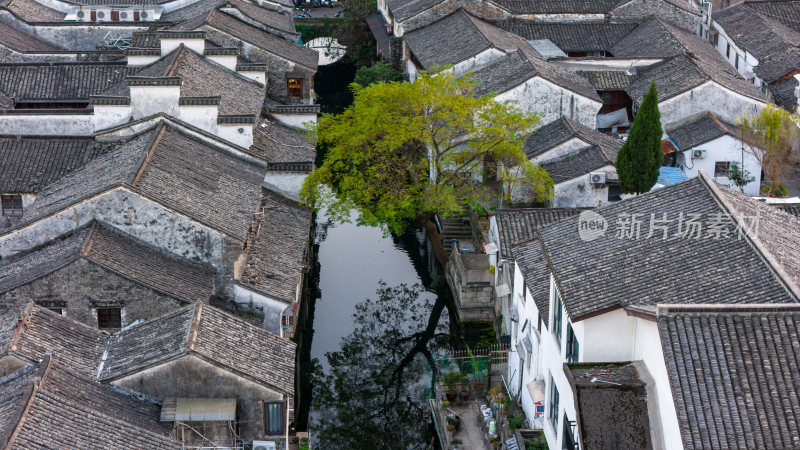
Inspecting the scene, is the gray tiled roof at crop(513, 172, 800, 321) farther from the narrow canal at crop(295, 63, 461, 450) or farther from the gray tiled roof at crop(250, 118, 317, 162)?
the gray tiled roof at crop(250, 118, 317, 162)

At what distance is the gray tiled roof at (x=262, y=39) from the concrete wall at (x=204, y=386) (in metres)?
32.3

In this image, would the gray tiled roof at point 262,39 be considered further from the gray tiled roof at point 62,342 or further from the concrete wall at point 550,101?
the gray tiled roof at point 62,342

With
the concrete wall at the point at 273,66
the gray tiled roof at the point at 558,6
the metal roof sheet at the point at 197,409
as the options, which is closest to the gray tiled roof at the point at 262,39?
the concrete wall at the point at 273,66

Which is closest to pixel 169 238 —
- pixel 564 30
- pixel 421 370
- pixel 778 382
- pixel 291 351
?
pixel 291 351

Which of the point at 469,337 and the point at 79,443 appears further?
the point at 469,337

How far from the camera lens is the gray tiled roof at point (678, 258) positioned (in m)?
29.3

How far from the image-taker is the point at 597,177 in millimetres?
51781

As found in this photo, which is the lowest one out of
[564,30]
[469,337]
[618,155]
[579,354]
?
[579,354]

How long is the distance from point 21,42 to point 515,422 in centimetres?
3866

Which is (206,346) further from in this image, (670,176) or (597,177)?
(670,176)

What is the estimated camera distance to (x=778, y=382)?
86.3 feet

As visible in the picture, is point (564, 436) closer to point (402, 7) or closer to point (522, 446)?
point (522, 446)

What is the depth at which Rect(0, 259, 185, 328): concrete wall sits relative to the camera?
36219 mm

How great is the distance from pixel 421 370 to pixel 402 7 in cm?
3637
